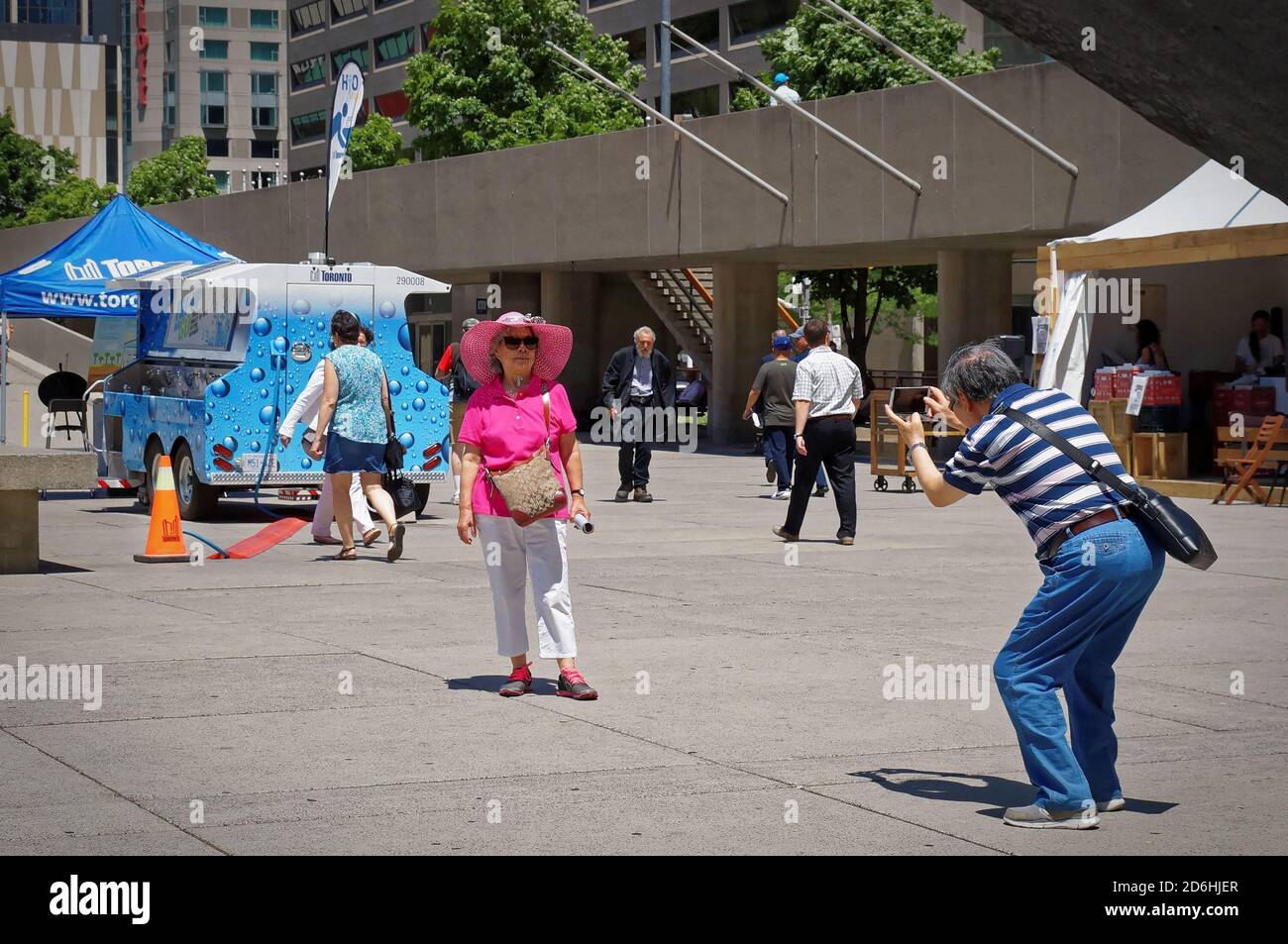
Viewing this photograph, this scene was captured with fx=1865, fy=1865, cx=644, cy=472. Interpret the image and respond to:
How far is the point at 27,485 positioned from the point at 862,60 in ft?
123

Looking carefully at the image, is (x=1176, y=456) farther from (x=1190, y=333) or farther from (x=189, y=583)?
(x=189, y=583)

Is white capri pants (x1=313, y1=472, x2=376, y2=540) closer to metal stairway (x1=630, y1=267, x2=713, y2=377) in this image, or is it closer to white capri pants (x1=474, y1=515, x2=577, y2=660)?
white capri pants (x1=474, y1=515, x2=577, y2=660)

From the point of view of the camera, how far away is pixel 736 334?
111ft

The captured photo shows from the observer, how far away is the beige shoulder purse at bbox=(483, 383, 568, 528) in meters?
8.42

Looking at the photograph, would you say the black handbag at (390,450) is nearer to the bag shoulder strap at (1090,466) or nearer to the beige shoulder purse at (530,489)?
the beige shoulder purse at (530,489)

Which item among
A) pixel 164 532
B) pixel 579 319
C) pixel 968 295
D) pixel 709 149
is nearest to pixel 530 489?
pixel 164 532

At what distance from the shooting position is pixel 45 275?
75.6 ft

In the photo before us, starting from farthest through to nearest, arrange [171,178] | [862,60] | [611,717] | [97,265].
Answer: [171,178] → [862,60] → [97,265] → [611,717]

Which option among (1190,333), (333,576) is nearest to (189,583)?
(333,576)

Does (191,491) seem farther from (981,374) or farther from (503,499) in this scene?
(981,374)

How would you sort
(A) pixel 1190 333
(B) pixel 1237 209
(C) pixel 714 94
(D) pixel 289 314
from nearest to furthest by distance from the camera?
(D) pixel 289 314
(B) pixel 1237 209
(A) pixel 1190 333
(C) pixel 714 94

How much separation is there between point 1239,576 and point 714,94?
59.4 m

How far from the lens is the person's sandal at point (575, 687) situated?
27.7 ft

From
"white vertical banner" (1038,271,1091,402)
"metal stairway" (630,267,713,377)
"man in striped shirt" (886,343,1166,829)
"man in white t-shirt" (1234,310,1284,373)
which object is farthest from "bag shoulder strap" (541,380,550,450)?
"metal stairway" (630,267,713,377)
